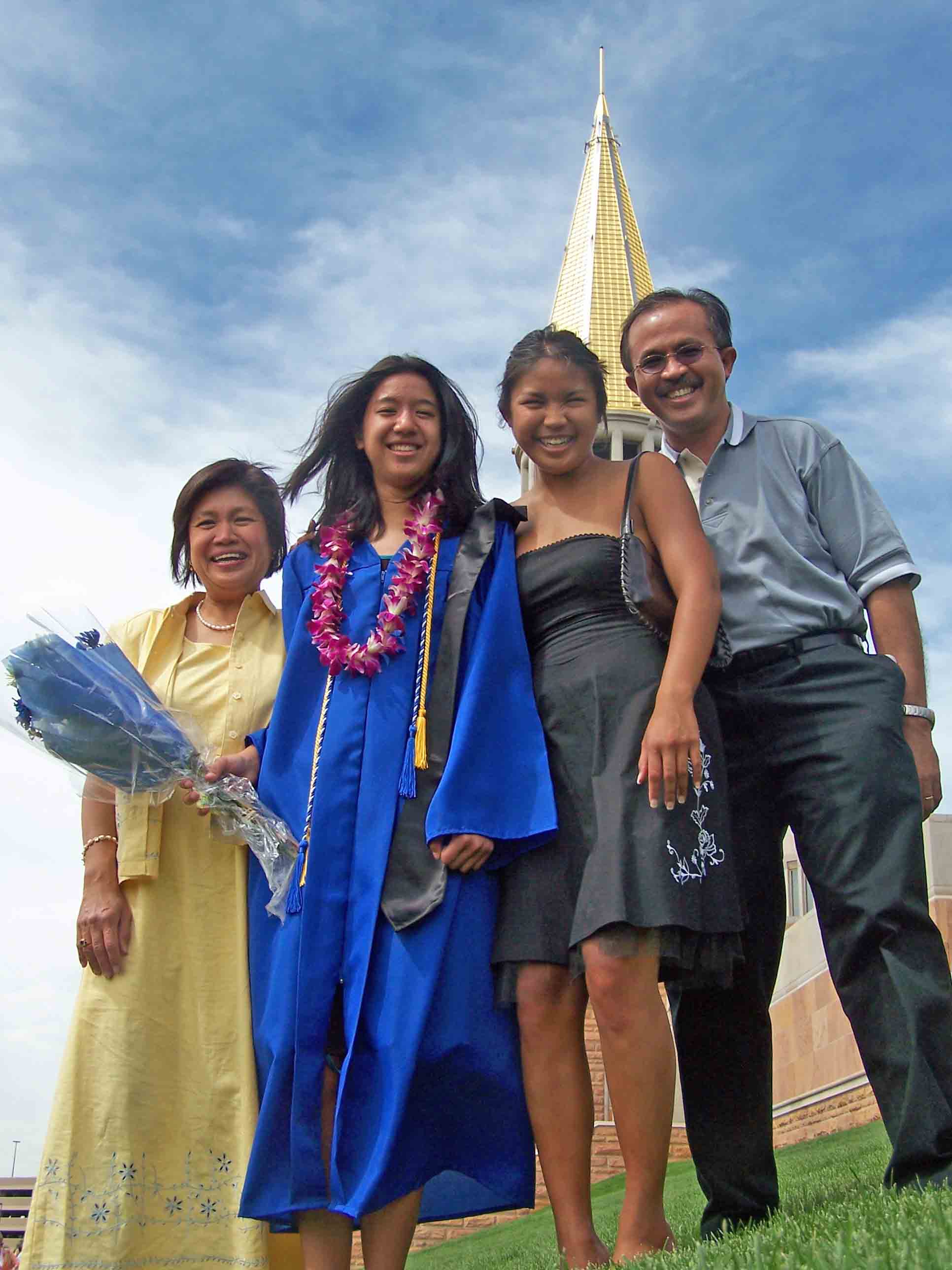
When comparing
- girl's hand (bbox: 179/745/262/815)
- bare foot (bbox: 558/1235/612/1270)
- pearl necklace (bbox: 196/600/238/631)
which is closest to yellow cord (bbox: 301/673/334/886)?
girl's hand (bbox: 179/745/262/815)

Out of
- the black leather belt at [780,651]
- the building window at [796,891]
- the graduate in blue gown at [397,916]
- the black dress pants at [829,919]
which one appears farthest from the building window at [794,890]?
the graduate in blue gown at [397,916]

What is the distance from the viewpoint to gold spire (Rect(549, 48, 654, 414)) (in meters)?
38.6

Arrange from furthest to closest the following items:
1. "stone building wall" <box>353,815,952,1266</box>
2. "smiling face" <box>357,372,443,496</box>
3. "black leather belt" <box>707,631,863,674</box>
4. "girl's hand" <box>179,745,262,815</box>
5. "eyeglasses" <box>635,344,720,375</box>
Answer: "stone building wall" <box>353,815,952,1266</box> < "eyeglasses" <box>635,344,720,375</box> < "smiling face" <box>357,372,443,496</box> < "black leather belt" <box>707,631,863,674</box> < "girl's hand" <box>179,745,262,815</box>

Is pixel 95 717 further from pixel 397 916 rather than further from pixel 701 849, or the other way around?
pixel 701 849

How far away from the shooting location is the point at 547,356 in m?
3.88

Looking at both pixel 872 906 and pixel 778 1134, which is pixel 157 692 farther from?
A: pixel 778 1134

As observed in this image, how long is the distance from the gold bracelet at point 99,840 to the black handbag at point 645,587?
158 centimetres

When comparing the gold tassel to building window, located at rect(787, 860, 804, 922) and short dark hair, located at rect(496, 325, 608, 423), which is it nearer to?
short dark hair, located at rect(496, 325, 608, 423)

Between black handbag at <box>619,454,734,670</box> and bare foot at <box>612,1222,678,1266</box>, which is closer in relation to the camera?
bare foot at <box>612,1222,678,1266</box>

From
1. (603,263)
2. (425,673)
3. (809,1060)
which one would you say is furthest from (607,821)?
(603,263)

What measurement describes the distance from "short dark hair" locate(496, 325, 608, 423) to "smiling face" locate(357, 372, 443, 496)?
221 mm

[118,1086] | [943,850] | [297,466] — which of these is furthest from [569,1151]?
[943,850]

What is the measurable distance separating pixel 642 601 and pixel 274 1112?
1575 millimetres

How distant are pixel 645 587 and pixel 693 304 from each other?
3.59ft
